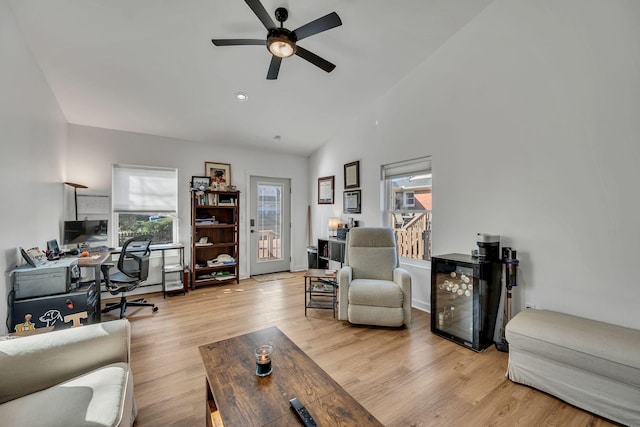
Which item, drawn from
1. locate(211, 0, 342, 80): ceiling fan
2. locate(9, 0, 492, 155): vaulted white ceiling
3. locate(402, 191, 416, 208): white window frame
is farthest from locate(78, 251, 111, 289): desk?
locate(402, 191, 416, 208): white window frame

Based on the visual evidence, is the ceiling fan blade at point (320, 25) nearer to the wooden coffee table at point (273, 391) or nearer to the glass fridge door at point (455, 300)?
the wooden coffee table at point (273, 391)

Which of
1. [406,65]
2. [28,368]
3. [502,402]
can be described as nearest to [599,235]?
[502,402]

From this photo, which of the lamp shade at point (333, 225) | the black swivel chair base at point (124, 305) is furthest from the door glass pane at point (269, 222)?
the black swivel chair base at point (124, 305)

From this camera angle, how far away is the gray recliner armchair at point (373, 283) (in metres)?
2.75

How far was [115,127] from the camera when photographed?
3805 millimetres

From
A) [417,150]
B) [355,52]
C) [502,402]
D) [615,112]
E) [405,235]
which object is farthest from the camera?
[405,235]

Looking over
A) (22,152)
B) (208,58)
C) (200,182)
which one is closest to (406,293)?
(208,58)

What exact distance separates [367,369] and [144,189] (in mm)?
4108

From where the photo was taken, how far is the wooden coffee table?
1.08 meters

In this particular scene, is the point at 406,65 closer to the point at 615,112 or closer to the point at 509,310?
the point at 615,112

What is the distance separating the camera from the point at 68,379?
4.53 feet

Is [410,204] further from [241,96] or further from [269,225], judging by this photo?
[269,225]

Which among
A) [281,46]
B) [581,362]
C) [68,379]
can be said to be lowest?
[581,362]

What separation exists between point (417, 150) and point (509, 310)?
2.05 m
